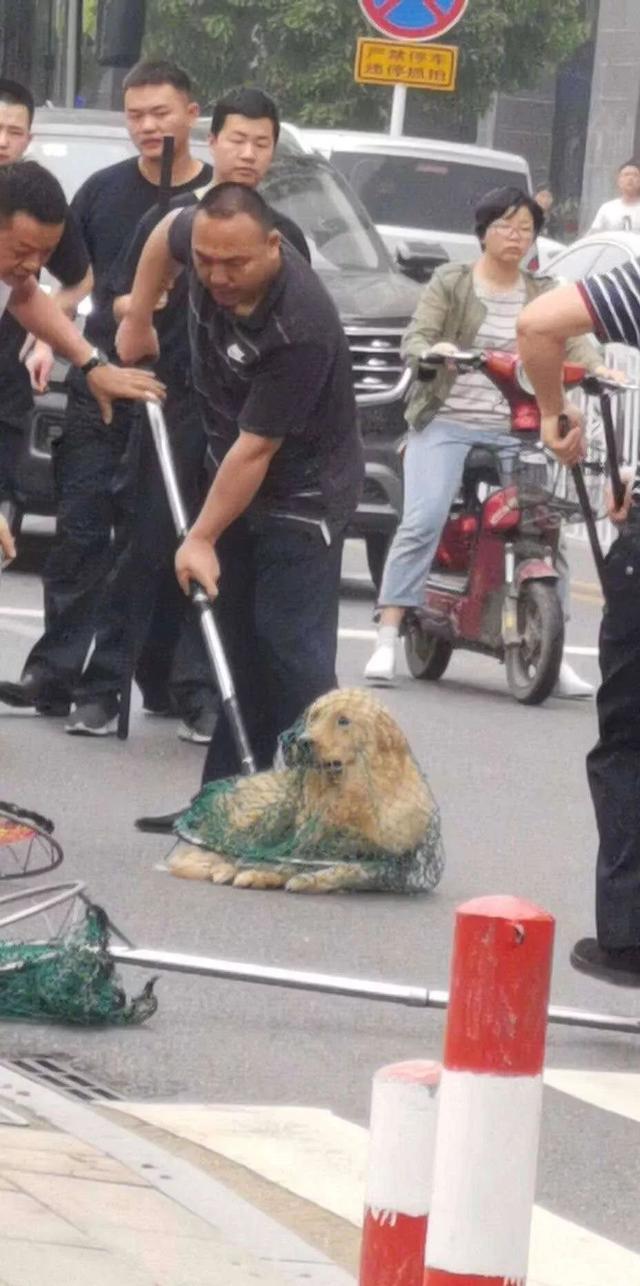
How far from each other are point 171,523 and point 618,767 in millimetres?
3729

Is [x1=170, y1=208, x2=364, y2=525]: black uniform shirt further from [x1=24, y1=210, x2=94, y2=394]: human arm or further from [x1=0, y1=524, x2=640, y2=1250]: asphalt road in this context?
[x1=24, y1=210, x2=94, y2=394]: human arm

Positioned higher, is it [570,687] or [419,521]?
[419,521]

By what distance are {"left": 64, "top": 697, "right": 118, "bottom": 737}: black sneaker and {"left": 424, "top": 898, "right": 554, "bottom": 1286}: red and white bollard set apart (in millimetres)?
7040

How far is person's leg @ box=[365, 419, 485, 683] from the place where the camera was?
12266 millimetres

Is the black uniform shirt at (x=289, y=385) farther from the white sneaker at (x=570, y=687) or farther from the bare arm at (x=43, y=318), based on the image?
the white sneaker at (x=570, y=687)

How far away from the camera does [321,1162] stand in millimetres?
5484

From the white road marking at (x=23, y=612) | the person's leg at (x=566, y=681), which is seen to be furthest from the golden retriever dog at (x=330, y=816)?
the white road marking at (x=23, y=612)

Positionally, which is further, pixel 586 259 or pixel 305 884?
pixel 586 259

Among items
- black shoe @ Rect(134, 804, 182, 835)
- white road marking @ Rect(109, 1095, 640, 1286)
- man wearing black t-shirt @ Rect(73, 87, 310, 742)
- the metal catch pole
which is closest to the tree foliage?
man wearing black t-shirt @ Rect(73, 87, 310, 742)

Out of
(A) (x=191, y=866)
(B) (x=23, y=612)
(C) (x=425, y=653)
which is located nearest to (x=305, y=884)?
(A) (x=191, y=866)

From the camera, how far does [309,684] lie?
836 centimetres

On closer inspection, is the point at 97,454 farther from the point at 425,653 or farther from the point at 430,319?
the point at 425,653

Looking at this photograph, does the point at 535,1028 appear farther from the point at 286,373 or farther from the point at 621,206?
the point at 621,206

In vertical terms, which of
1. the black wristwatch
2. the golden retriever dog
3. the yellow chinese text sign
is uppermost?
the yellow chinese text sign
